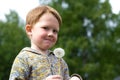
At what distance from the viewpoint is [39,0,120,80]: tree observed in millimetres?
29344

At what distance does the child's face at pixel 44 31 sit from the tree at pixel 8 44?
30.4 metres

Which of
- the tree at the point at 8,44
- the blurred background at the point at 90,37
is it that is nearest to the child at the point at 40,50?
the blurred background at the point at 90,37

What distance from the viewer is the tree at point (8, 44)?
112 feet

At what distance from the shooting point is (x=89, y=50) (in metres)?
30.2

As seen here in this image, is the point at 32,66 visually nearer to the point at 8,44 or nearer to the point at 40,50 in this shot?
the point at 40,50

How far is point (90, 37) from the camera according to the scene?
30.7 m

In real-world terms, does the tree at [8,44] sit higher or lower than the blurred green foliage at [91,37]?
higher

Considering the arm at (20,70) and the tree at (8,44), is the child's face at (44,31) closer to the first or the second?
the arm at (20,70)

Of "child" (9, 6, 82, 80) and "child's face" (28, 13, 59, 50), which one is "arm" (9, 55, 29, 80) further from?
"child's face" (28, 13, 59, 50)

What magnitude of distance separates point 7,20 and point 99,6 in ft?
42.2

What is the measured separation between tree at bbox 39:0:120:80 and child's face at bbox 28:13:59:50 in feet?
83.1

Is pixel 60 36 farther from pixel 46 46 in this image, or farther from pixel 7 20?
pixel 46 46

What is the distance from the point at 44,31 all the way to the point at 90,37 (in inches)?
1081

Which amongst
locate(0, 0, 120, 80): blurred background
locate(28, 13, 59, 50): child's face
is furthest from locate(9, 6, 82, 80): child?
locate(0, 0, 120, 80): blurred background
